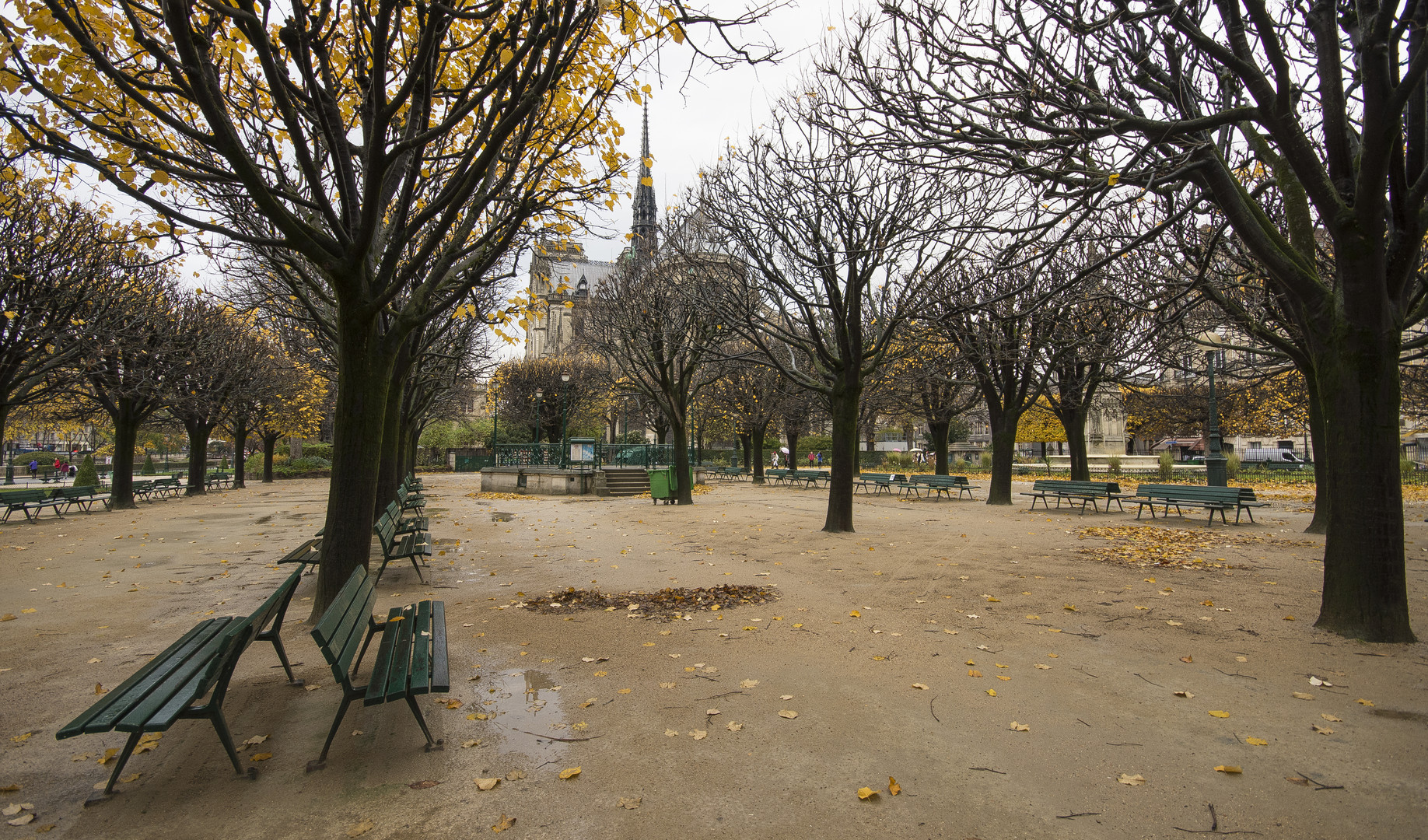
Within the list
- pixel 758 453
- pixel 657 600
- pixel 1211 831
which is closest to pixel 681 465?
pixel 657 600

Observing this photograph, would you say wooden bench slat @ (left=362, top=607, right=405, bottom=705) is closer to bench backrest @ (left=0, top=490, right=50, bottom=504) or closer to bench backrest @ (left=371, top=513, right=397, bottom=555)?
bench backrest @ (left=371, top=513, right=397, bottom=555)

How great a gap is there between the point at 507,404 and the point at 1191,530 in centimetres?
4275

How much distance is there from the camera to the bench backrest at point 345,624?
119 inches

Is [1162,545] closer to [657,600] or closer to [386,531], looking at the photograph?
[657,600]

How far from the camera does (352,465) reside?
19.2ft

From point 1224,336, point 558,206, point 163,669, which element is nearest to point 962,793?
point 163,669

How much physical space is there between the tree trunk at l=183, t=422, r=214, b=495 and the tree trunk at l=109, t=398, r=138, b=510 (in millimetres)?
5021

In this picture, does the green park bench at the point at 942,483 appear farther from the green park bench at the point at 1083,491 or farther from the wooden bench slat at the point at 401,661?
the wooden bench slat at the point at 401,661

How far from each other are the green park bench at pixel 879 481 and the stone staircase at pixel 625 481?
25.0 feet

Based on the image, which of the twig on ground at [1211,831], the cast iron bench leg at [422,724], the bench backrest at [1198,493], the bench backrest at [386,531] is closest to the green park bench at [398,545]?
the bench backrest at [386,531]

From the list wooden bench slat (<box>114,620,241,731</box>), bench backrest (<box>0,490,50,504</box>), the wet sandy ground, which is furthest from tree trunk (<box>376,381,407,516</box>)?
bench backrest (<box>0,490,50,504</box>)

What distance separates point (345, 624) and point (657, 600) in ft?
12.2

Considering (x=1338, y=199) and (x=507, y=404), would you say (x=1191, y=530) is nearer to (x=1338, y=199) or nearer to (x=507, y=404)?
(x=1338, y=199)

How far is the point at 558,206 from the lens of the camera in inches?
315
